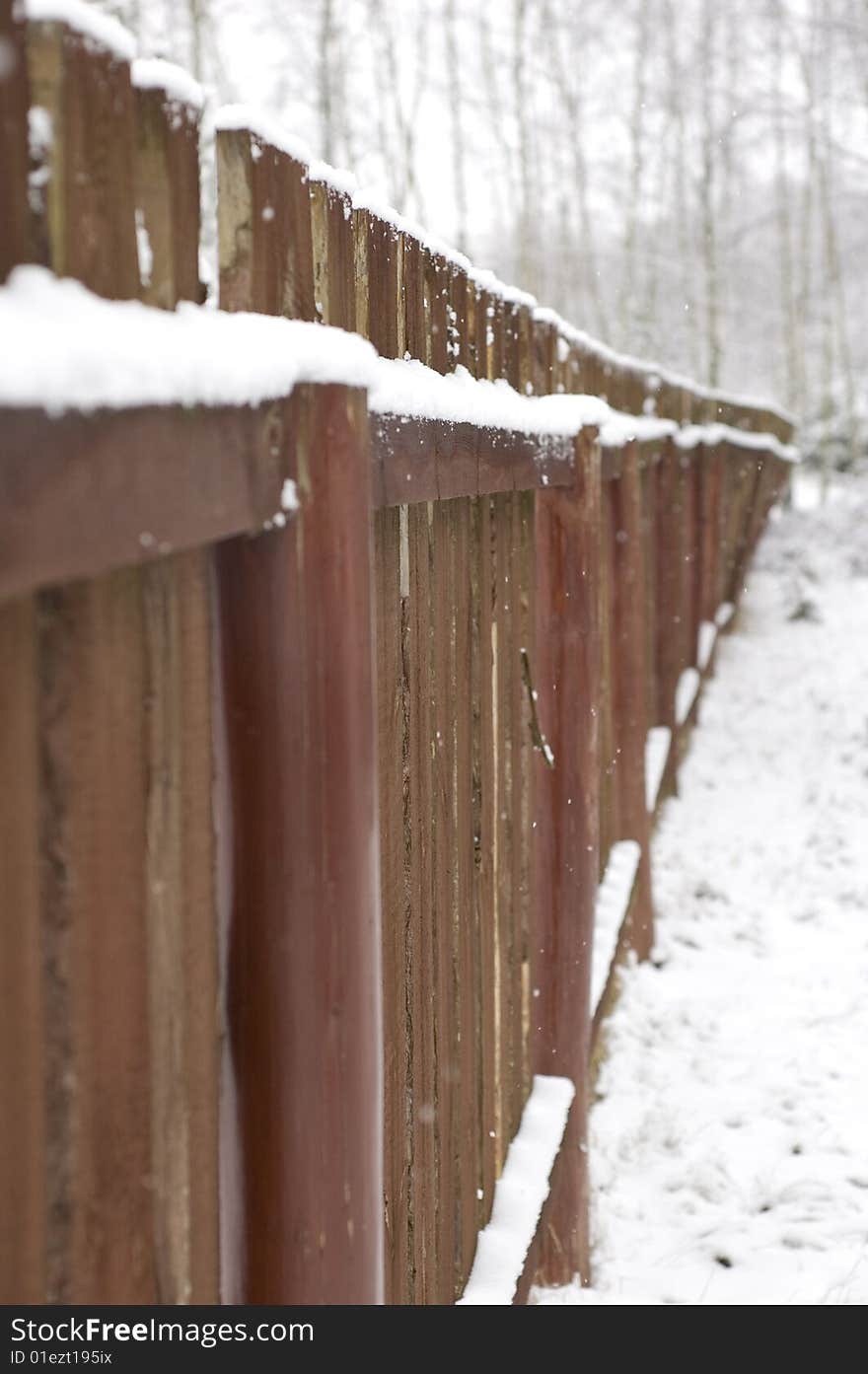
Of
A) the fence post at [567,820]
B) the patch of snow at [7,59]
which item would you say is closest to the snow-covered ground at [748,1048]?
the fence post at [567,820]

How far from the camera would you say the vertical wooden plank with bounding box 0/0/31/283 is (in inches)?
30.9

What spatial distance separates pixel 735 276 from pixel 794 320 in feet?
28.4

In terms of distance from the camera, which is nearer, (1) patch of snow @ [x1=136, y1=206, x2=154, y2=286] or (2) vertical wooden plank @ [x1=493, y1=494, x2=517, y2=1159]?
(1) patch of snow @ [x1=136, y1=206, x2=154, y2=286]

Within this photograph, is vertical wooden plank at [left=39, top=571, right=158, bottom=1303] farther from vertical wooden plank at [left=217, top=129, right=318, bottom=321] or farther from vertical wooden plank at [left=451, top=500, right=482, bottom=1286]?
vertical wooden plank at [left=451, top=500, right=482, bottom=1286]

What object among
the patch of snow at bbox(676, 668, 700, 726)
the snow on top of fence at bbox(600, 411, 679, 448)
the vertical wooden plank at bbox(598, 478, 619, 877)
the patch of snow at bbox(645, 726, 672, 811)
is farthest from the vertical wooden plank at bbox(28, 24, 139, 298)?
the patch of snow at bbox(676, 668, 700, 726)

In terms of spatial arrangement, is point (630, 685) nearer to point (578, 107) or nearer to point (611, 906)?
point (611, 906)

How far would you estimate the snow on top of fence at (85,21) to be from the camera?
810mm

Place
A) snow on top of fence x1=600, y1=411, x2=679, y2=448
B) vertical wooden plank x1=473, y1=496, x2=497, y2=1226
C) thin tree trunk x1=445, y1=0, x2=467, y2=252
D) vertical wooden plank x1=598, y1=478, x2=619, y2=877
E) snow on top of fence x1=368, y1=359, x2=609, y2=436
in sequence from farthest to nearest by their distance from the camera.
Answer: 1. thin tree trunk x1=445, y1=0, x2=467, y2=252
2. vertical wooden plank x1=598, y1=478, x2=619, y2=877
3. snow on top of fence x1=600, y1=411, x2=679, y2=448
4. vertical wooden plank x1=473, y1=496, x2=497, y2=1226
5. snow on top of fence x1=368, y1=359, x2=609, y2=436

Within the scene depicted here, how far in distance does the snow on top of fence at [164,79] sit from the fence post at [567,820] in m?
2.00

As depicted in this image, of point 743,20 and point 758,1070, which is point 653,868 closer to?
point 758,1070

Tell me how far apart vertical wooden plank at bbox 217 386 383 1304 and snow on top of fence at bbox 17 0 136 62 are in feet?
1.00

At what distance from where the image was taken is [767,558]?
48.7ft

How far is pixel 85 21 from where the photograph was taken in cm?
84

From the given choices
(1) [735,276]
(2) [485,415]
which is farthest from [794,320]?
(2) [485,415]
